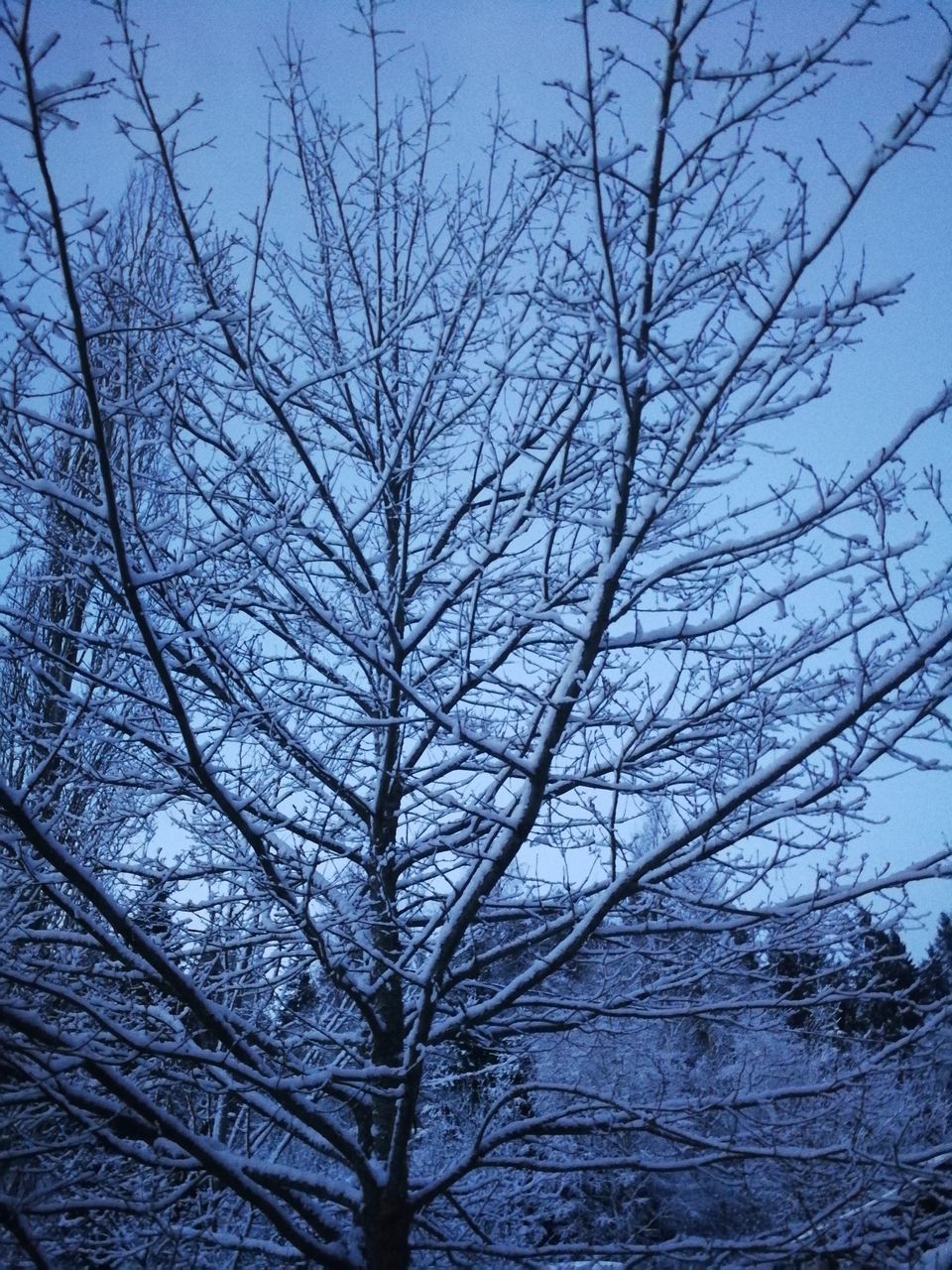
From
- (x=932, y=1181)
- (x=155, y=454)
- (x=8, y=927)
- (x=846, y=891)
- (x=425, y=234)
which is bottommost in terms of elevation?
(x=932, y=1181)

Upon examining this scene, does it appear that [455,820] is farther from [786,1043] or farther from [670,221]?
[786,1043]

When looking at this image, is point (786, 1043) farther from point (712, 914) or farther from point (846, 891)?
point (846, 891)

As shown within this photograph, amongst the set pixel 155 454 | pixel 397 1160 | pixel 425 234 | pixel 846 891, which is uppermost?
pixel 425 234

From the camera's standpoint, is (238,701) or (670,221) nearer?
(670,221)

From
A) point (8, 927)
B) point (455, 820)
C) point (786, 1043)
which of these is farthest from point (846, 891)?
point (786, 1043)

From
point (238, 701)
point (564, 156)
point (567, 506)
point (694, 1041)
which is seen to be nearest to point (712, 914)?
point (567, 506)

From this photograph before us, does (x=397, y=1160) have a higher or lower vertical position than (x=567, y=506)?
lower

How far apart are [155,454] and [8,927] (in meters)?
2.54

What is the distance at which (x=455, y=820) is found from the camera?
12.4 ft

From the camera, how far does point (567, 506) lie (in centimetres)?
362

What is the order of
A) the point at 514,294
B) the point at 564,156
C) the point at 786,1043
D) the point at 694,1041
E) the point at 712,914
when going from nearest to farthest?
the point at 564,156, the point at 712,914, the point at 514,294, the point at 786,1043, the point at 694,1041

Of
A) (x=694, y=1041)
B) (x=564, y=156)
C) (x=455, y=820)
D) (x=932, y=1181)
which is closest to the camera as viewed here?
(x=564, y=156)

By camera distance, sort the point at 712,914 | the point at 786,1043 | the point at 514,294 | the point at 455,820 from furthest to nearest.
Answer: the point at 786,1043, the point at 514,294, the point at 455,820, the point at 712,914

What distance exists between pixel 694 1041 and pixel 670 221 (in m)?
10.5
